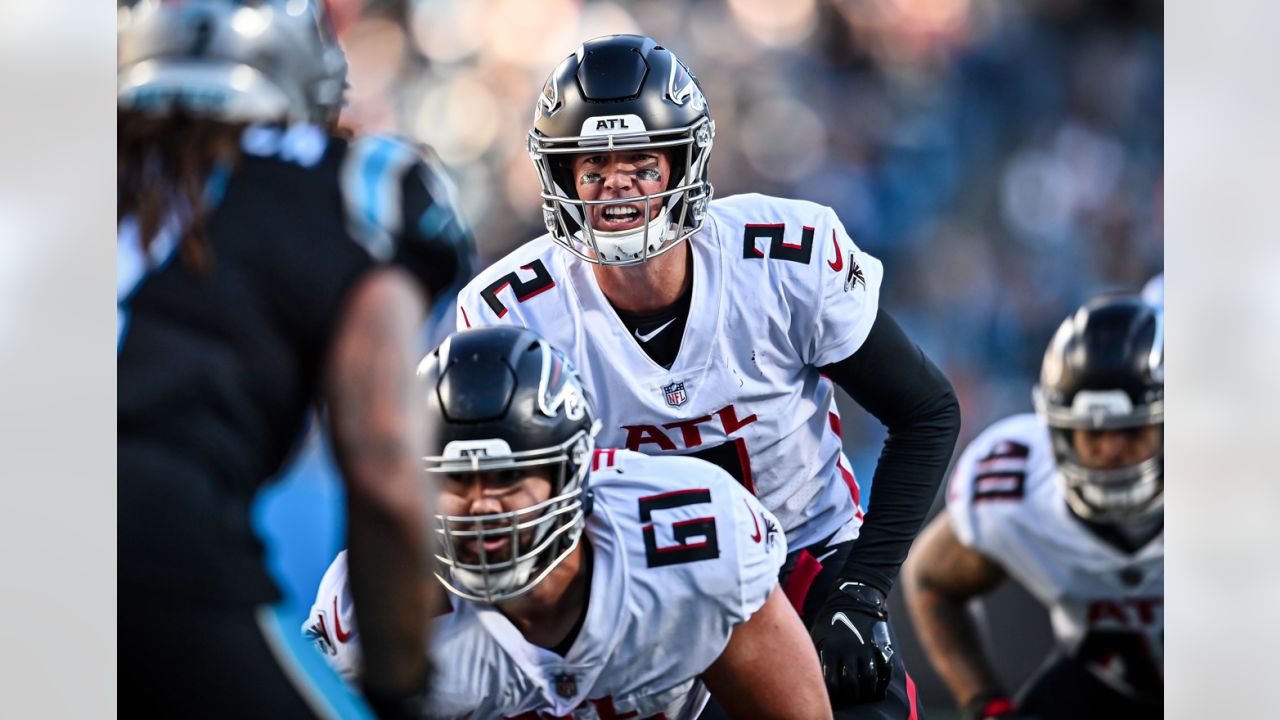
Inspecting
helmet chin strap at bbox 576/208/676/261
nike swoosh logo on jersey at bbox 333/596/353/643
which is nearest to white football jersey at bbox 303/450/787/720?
nike swoosh logo on jersey at bbox 333/596/353/643

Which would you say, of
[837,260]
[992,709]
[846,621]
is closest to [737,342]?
[837,260]

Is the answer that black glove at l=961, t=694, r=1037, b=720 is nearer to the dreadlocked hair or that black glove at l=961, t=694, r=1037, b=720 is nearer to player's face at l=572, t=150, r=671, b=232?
player's face at l=572, t=150, r=671, b=232

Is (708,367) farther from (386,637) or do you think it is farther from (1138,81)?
(1138,81)

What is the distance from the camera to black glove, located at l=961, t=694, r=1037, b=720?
7.53 feet

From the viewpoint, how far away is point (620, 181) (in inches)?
79.1

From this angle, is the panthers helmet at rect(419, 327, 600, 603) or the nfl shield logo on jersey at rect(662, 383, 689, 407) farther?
the nfl shield logo on jersey at rect(662, 383, 689, 407)

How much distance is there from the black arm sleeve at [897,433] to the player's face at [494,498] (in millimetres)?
559

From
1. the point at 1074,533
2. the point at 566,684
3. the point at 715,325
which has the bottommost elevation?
the point at 566,684

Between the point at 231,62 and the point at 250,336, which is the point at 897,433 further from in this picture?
the point at 231,62

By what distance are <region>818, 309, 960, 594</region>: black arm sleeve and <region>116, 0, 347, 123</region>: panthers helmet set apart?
89 cm

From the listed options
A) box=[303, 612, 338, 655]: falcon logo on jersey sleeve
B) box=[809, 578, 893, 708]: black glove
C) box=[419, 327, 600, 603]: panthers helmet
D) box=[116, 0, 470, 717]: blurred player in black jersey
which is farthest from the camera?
box=[809, 578, 893, 708]: black glove

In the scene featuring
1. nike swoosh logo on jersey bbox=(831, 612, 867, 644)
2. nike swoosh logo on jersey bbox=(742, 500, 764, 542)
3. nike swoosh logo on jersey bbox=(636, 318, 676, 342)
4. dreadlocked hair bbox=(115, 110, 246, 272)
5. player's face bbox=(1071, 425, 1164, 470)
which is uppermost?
dreadlocked hair bbox=(115, 110, 246, 272)

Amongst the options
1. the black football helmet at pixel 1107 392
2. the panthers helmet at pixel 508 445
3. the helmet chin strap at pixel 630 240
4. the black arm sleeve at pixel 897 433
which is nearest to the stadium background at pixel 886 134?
the black football helmet at pixel 1107 392

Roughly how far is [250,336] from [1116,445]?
1431mm
